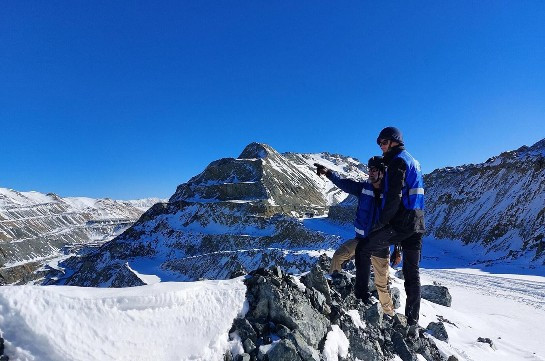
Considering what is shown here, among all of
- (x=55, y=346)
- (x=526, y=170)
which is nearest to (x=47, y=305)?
(x=55, y=346)

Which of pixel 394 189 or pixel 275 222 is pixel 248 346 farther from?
pixel 275 222

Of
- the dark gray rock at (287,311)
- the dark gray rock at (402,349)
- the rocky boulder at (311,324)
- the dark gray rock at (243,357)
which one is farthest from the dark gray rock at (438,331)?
the dark gray rock at (243,357)

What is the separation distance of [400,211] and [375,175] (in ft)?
2.61

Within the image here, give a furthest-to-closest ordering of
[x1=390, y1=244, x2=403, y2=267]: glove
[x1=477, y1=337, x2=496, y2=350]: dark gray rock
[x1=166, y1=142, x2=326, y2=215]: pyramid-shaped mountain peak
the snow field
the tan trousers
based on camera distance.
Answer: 1. [x1=166, y1=142, x2=326, y2=215]: pyramid-shaped mountain peak
2. [x1=477, y1=337, x2=496, y2=350]: dark gray rock
3. the tan trousers
4. [x1=390, y1=244, x2=403, y2=267]: glove
5. the snow field

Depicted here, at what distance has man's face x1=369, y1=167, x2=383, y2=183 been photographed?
6716 millimetres

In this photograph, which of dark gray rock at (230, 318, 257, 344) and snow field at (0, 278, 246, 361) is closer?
snow field at (0, 278, 246, 361)

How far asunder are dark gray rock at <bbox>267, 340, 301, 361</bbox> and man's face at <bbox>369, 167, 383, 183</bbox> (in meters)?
3.46

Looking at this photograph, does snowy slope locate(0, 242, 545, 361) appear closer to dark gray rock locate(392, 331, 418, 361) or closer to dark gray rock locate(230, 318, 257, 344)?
dark gray rock locate(230, 318, 257, 344)

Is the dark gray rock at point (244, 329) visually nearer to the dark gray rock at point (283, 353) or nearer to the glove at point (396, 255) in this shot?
the dark gray rock at point (283, 353)

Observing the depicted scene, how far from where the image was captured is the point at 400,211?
6430 mm

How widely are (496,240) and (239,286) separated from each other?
140 ft

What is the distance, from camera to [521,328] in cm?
1041

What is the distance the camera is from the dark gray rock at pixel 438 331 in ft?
24.8

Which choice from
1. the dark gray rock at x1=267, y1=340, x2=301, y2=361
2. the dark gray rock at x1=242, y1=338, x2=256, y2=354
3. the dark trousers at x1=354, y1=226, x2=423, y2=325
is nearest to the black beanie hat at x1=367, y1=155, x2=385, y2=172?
the dark trousers at x1=354, y1=226, x2=423, y2=325
